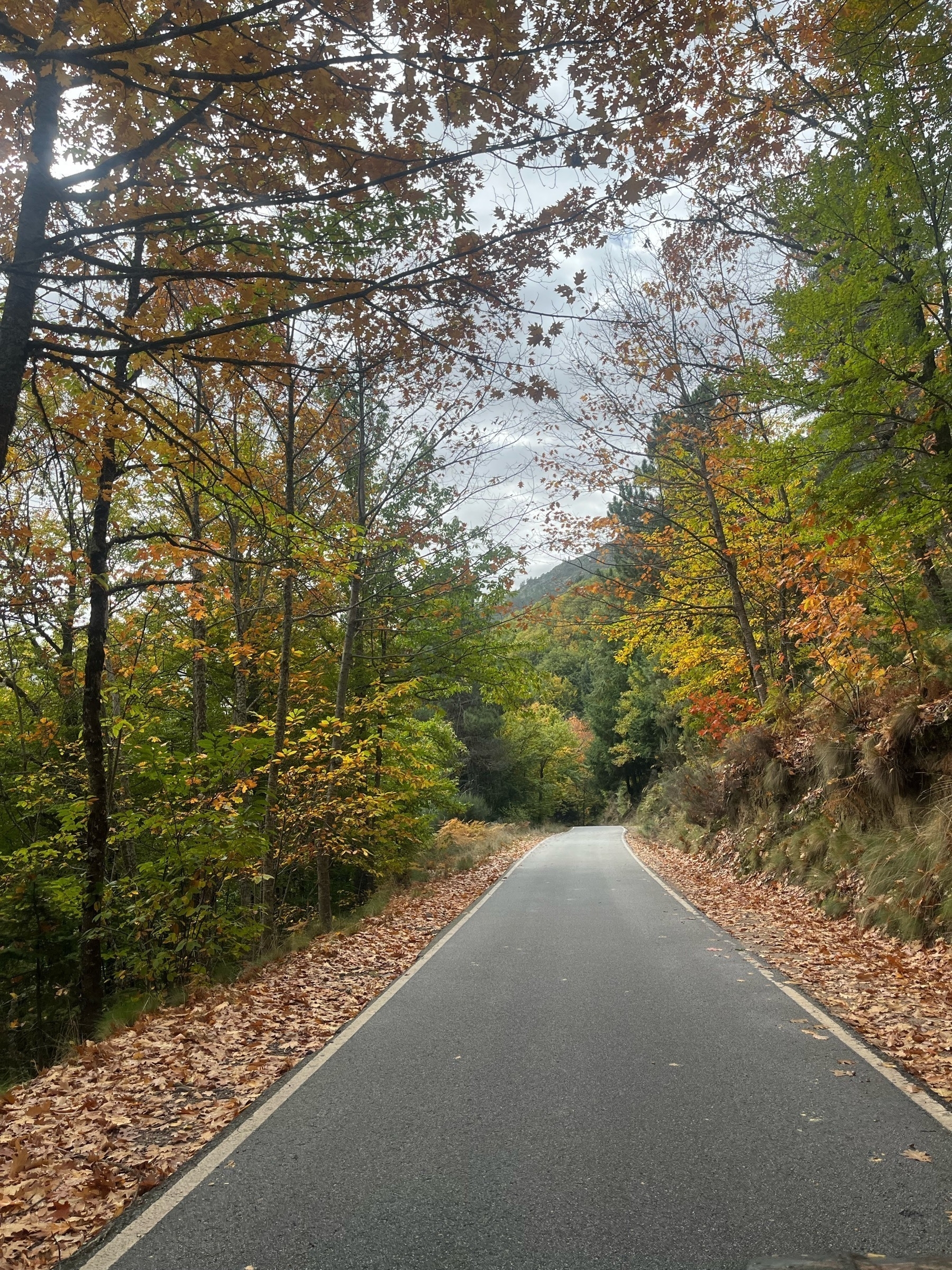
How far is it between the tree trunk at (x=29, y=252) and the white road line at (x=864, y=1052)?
6330mm

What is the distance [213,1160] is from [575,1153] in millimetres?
1868

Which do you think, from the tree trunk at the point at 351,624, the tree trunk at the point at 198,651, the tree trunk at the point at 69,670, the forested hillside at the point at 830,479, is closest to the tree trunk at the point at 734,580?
the forested hillside at the point at 830,479

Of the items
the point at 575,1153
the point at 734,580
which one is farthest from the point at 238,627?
the point at 734,580

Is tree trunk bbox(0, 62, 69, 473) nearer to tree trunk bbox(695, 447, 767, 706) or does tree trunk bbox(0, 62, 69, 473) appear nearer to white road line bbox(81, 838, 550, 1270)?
white road line bbox(81, 838, 550, 1270)

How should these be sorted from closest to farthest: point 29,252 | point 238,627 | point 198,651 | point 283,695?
point 29,252 → point 198,651 → point 283,695 → point 238,627

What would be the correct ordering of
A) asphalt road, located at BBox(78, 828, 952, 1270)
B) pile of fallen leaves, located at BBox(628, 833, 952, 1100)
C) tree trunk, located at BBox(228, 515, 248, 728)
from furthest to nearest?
tree trunk, located at BBox(228, 515, 248, 728), pile of fallen leaves, located at BBox(628, 833, 952, 1100), asphalt road, located at BBox(78, 828, 952, 1270)

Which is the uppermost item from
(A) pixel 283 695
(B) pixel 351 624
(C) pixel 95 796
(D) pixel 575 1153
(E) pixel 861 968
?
(B) pixel 351 624

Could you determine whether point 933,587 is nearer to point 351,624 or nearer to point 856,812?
point 856,812

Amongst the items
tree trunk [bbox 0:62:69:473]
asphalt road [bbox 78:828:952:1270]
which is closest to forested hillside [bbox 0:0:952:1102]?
tree trunk [bbox 0:62:69:473]

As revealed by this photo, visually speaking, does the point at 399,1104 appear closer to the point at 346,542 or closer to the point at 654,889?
the point at 346,542

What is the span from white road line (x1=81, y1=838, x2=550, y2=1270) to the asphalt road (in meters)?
0.05

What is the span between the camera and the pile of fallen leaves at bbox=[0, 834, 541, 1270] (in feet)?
11.7

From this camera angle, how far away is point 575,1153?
151 inches

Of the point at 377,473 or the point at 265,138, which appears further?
the point at 377,473
